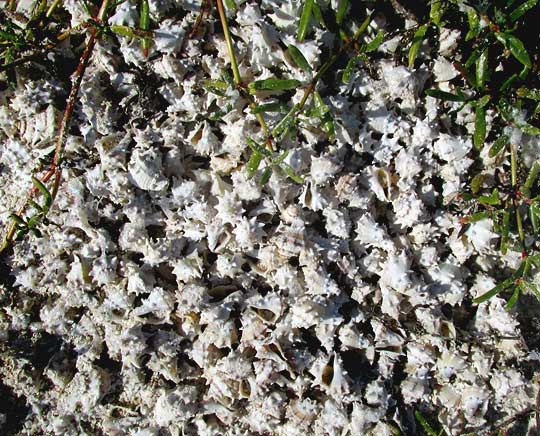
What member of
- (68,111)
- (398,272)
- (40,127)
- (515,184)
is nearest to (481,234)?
(515,184)

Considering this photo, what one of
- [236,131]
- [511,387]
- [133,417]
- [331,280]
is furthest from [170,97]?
[511,387]

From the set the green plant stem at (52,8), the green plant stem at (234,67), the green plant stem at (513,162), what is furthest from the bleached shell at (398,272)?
the green plant stem at (52,8)

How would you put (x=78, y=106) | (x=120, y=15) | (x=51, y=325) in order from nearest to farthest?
(x=120, y=15), (x=78, y=106), (x=51, y=325)

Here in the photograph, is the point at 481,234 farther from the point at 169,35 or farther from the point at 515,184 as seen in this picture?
the point at 169,35

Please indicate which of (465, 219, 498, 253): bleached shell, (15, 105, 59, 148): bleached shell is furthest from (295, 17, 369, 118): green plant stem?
(15, 105, 59, 148): bleached shell

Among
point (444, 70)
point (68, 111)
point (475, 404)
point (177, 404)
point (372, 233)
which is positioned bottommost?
point (475, 404)

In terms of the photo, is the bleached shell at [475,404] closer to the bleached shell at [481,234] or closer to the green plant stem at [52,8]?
the bleached shell at [481,234]

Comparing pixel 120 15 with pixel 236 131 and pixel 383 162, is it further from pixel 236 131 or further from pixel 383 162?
pixel 383 162

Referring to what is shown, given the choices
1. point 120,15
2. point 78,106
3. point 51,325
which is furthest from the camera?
point 51,325
